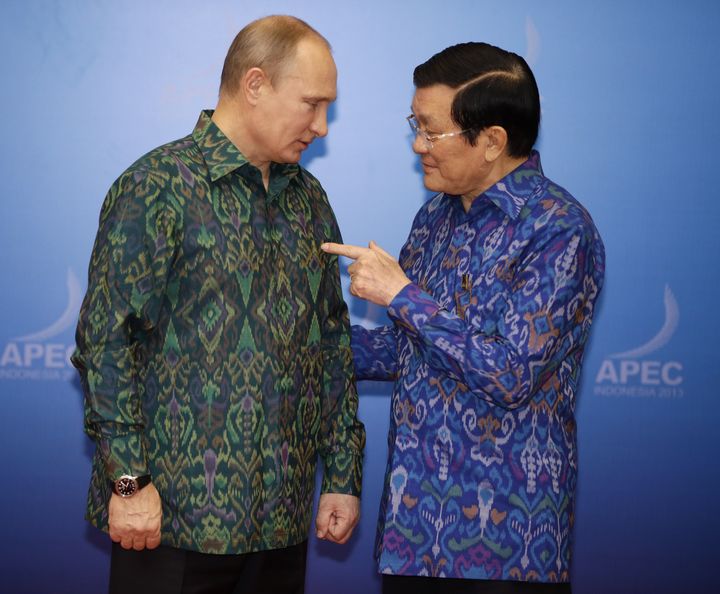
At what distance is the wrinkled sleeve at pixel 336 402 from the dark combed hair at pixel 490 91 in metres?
0.36

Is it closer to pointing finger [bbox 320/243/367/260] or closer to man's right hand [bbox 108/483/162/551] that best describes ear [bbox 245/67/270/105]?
pointing finger [bbox 320/243/367/260]

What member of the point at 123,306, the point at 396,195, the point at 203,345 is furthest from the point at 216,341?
the point at 396,195

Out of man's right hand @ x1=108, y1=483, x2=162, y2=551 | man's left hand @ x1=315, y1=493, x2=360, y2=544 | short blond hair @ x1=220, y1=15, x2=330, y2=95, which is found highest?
short blond hair @ x1=220, y1=15, x2=330, y2=95

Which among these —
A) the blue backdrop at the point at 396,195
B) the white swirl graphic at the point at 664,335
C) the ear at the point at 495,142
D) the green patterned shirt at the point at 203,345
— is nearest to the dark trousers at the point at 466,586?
the green patterned shirt at the point at 203,345

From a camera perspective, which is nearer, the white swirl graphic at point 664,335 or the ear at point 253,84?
the ear at point 253,84

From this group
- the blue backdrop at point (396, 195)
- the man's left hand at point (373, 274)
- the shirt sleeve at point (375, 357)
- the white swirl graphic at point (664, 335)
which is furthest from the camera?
the white swirl graphic at point (664, 335)

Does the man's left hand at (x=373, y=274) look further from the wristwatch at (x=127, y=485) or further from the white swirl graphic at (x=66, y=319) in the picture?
the white swirl graphic at (x=66, y=319)

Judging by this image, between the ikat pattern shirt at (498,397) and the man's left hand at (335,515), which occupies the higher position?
the ikat pattern shirt at (498,397)

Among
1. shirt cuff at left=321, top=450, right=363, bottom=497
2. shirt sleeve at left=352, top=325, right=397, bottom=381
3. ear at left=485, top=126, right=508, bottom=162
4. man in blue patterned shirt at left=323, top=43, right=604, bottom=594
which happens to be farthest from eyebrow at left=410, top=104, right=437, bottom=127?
shirt cuff at left=321, top=450, right=363, bottom=497

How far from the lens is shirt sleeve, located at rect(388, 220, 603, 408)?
175cm

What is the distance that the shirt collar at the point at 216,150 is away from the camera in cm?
176

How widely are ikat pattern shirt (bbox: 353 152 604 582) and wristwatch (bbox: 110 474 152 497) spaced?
51cm

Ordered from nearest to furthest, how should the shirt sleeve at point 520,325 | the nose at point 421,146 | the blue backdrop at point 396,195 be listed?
the shirt sleeve at point 520,325 < the nose at point 421,146 < the blue backdrop at point 396,195

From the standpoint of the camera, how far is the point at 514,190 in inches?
74.8
